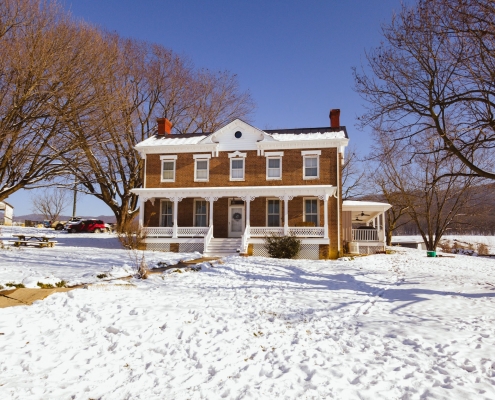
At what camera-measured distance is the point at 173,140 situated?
22875 millimetres

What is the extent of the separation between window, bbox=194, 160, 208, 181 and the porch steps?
392 centimetres

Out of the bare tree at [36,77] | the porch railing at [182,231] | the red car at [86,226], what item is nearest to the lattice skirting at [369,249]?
the porch railing at [182,231]

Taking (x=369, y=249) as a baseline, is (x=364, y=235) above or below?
above

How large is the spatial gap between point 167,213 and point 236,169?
4944mm

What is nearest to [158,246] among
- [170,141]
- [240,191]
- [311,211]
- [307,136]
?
[240,191]

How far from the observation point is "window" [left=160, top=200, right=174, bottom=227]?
22.4 metres

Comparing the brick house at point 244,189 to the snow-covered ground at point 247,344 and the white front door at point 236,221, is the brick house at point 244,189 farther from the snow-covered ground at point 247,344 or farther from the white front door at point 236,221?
the snow-covered ground at point 247,344

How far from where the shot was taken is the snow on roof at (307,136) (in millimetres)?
20842

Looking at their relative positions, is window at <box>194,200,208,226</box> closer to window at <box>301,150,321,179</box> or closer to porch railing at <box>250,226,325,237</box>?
porch railing at <box>250,226,325,237</box>

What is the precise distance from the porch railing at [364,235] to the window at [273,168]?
22.0ft

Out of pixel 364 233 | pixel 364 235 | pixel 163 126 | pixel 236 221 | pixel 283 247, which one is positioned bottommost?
pixel 283 247

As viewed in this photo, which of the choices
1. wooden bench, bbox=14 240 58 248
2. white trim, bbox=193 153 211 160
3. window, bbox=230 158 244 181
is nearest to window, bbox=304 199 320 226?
window, bbox=230 158 244 181

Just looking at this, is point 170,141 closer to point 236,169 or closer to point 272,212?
point 236,169

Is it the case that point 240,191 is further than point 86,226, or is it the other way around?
point 86,226
